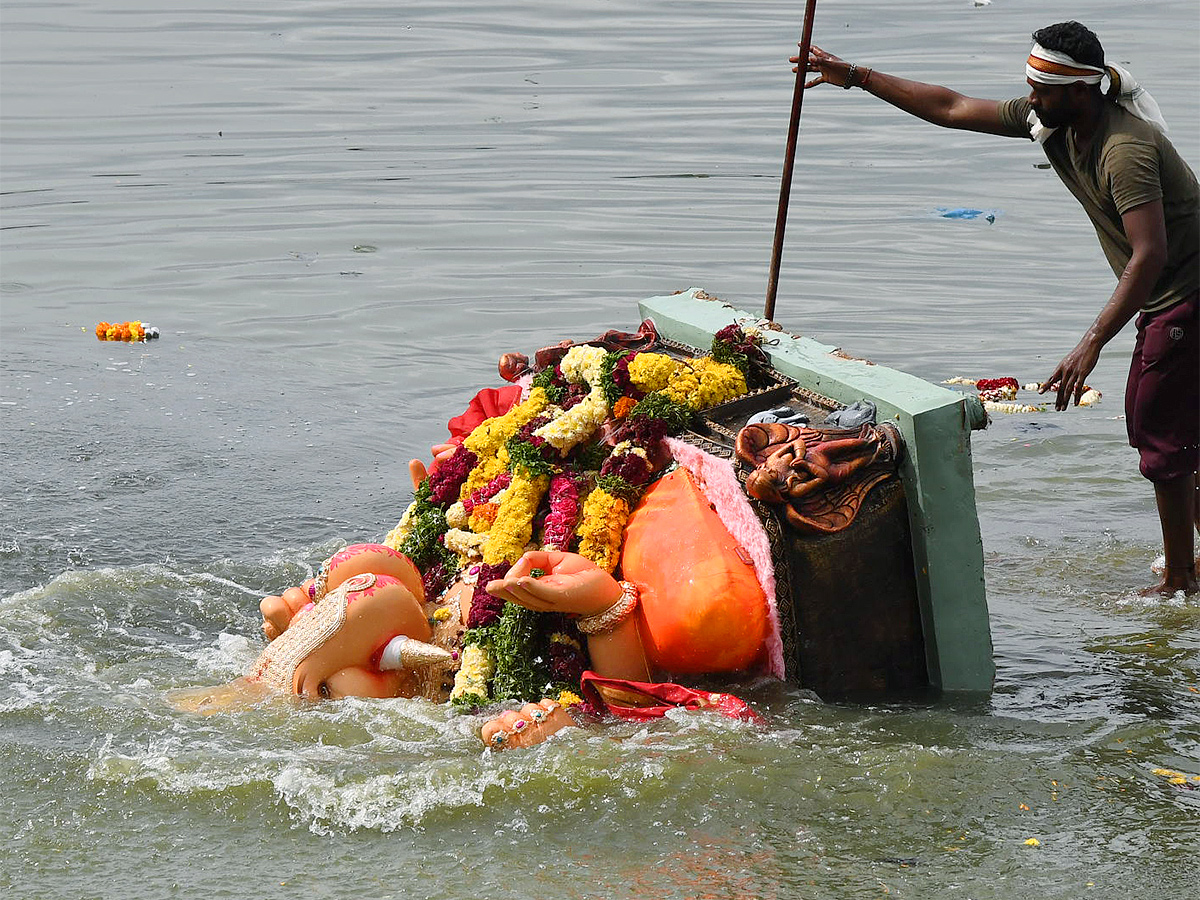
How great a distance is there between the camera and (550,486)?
5160 mm

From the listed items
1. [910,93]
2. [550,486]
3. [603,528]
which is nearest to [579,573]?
[603,528]

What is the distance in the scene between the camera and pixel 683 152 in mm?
15250

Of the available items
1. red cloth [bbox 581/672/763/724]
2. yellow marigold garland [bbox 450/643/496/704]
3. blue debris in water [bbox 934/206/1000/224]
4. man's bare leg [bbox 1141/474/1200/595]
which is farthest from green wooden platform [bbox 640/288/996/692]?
blue debris in water [bbox 934/206/1000/224]

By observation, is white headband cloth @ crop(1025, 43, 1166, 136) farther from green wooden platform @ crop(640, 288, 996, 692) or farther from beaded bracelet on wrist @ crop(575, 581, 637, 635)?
beaded bracelet on wrist @ crop(575, 581, 637, 635)

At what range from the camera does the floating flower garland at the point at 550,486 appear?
16.0 ft

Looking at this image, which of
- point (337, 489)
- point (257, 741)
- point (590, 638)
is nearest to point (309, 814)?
point (257, 741)

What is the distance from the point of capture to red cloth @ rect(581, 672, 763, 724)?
4.66 meters

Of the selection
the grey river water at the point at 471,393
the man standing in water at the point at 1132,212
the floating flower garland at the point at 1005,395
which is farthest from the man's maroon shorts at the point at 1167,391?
the floating flower garland at the point at 1005,395

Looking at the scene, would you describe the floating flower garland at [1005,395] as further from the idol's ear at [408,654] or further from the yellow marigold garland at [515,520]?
the idol's ear at [408,654]

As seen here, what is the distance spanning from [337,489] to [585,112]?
10.1 m

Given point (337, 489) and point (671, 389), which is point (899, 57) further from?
point (671, 389)

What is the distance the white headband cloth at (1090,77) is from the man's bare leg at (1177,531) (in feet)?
4.90

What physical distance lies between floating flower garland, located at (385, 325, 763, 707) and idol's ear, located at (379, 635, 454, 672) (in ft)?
0.31

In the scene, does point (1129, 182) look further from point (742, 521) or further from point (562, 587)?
point (562, 587)
